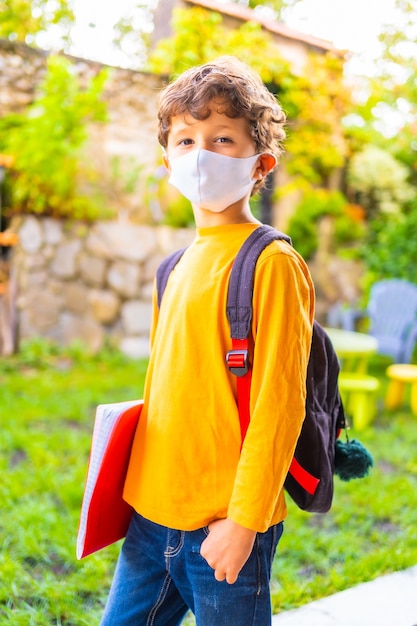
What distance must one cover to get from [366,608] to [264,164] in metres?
1.50

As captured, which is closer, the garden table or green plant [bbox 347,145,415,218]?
the garden table

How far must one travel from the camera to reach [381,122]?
841 centimetres

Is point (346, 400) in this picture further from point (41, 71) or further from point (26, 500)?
point (41, 71)

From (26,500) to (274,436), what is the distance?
220 cm

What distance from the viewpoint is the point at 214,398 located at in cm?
121

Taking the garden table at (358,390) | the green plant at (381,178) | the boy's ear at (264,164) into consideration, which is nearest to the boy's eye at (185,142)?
the boy's ear at (264,164)

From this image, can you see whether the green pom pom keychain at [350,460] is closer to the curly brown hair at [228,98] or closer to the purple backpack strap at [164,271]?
the purple backpack strap at [164,271]

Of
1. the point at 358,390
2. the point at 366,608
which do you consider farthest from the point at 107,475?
the point at 358,390

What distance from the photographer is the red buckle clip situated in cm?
115

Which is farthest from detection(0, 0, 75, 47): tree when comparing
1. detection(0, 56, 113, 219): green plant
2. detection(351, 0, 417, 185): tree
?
detection(351, 0, 417, 185): tree

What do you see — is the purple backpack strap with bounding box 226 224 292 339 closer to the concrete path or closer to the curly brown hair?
the curly brown hair

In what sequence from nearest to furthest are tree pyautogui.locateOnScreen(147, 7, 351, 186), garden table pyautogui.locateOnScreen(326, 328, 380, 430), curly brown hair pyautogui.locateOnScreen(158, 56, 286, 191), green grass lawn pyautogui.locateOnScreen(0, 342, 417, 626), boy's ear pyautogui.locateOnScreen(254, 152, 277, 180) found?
curly brown hair pyautogui.locateOnScreen(158, 56, 286, 191), boy's ear pyautogui.locateOnScreen(254, 152, 277, 180), green grass lawn pyautogui.locateOnScreen(0, 342, 417, 626), garden table pyautogui.locateOnScreen(326, 328, 380, 430), tree pyautogui.locateOnScreen(147, 7, 351, 186)

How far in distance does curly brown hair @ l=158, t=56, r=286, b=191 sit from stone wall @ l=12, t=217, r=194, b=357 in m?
5.23

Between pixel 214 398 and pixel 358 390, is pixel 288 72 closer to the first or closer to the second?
pixel 358 390
